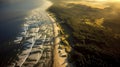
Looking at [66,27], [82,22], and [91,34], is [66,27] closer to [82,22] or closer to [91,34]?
[82,22]

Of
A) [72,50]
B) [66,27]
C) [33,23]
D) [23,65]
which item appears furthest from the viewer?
[33,23]

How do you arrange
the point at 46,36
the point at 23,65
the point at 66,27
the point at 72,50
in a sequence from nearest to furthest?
the point at 23,65
the point at 72,50
the point at 46,36
the point at 66,27

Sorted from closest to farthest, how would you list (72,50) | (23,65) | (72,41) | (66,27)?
(23,65) → (72,50) → (72,41) → (66,27)

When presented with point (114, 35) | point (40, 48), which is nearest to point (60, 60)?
point (40, 48)

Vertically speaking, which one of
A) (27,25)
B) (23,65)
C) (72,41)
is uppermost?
(27,25)

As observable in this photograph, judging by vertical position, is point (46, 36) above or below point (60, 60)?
above

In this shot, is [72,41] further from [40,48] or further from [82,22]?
[82,22]

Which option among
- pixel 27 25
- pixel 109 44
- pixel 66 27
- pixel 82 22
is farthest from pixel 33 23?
pixel 109 44

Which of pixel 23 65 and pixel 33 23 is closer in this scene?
pixel 23 65

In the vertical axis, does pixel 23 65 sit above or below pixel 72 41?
below
